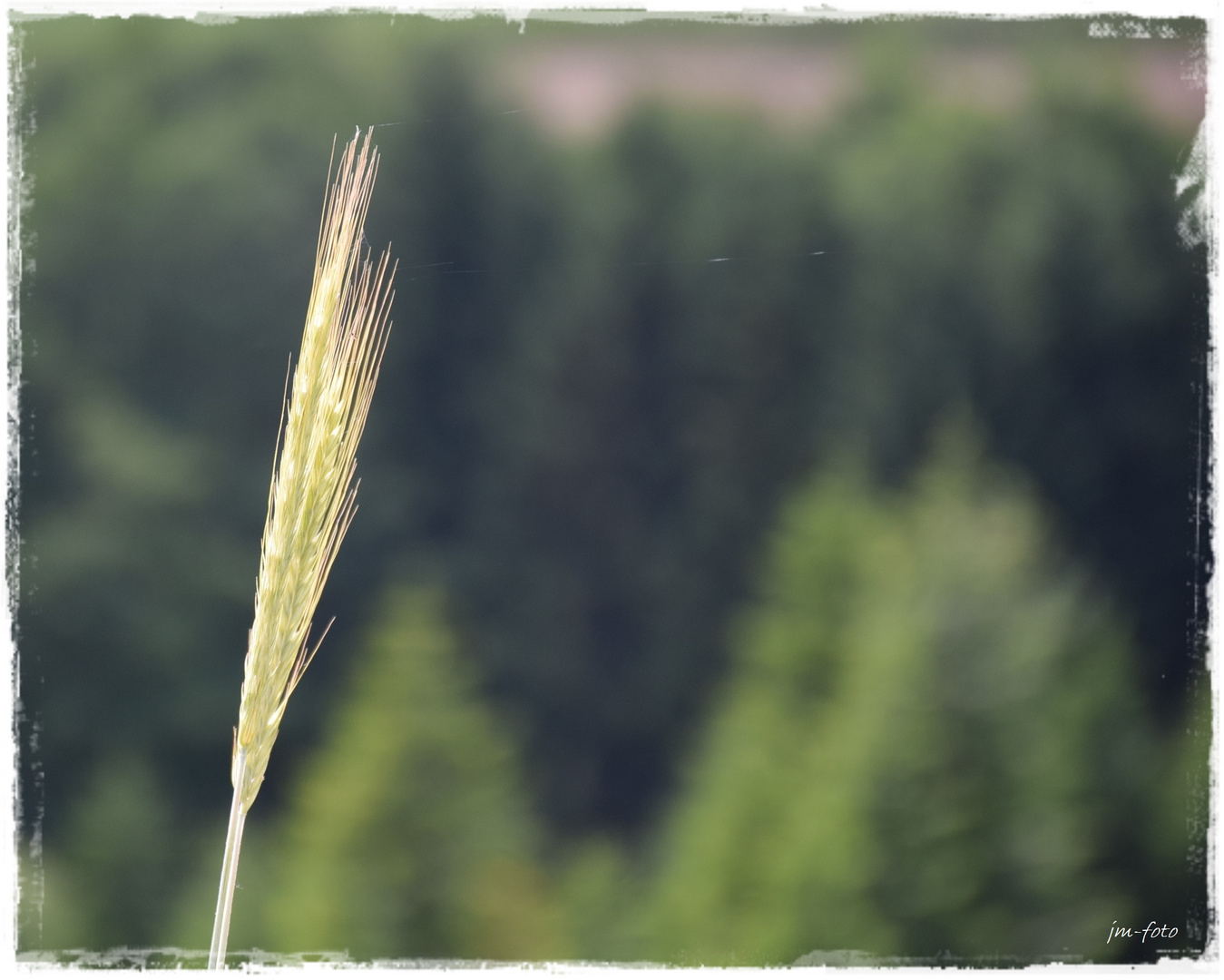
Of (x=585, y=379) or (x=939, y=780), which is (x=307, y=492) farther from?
(x=585, y=379)

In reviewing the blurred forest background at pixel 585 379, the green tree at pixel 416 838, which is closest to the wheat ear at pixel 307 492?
the green tree at pixel 416 838

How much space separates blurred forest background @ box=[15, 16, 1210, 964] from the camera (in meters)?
6.95

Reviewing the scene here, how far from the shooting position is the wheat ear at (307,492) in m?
0.62

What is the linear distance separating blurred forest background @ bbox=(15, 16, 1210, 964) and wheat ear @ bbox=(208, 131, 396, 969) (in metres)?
4.71

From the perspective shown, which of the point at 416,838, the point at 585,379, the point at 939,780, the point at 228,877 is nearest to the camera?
the point at 228,877

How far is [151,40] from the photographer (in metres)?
10.2

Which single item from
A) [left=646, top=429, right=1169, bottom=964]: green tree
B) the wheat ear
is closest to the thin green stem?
the wheat ear

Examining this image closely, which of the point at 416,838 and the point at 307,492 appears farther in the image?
the point at 416,838

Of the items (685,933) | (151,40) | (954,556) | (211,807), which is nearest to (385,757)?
(685,933)

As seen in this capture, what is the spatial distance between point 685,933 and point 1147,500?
18.8 ft

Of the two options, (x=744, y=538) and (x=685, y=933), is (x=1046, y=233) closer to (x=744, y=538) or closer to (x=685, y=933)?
(x=744, y=538)

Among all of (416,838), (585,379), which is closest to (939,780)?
(416,838)

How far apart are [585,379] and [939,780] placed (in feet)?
21.9

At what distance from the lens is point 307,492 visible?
25.3 inches
